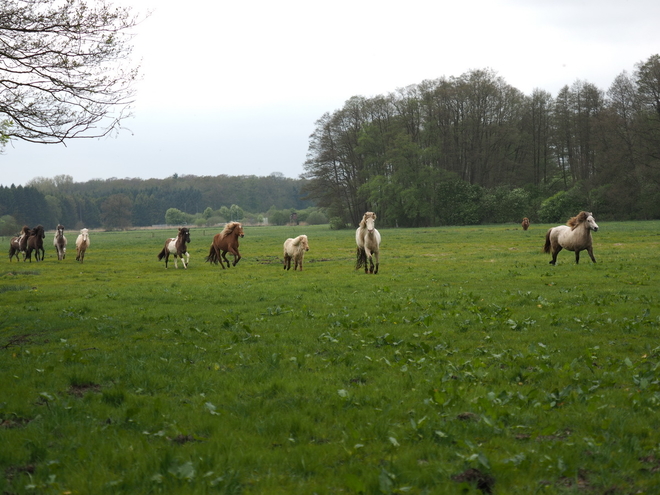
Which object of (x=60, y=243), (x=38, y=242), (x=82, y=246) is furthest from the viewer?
(x=60, y=243)

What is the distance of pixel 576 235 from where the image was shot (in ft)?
71.5

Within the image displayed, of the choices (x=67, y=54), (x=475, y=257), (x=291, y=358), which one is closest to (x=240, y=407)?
(x=291, y=358)

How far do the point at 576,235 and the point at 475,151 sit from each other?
6077 cm

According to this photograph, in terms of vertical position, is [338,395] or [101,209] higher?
[101,209]

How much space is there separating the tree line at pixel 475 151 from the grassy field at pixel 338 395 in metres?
63.4

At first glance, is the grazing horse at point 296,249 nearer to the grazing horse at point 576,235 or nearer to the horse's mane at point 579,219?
the grazing horse at point 576,235

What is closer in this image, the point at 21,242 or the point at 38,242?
the point at 38,242

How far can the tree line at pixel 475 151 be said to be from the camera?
232ft

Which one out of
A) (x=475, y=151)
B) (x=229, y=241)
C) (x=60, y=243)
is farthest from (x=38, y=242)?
(x=475, y=151)

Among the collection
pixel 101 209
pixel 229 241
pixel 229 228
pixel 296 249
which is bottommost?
pixel 296 249

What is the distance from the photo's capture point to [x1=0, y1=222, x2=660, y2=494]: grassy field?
4.59 m

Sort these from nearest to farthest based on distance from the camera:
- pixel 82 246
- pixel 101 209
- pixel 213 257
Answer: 1. pixel 213 257
2. pixel 82 246
3. pixel 101 209

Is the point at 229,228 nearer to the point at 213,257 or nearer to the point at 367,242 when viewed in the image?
the point at 213,257

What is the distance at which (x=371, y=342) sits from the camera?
9.42 meters
